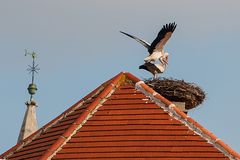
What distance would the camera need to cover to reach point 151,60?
1071 inches

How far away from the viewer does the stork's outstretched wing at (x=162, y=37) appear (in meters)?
26.7

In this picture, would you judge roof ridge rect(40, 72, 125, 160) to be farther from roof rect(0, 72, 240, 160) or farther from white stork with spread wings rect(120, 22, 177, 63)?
white stork with spread wings rect(120, 22, 177, 63)

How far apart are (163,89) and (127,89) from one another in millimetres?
2822

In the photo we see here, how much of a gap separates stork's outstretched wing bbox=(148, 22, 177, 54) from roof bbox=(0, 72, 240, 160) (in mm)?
2023

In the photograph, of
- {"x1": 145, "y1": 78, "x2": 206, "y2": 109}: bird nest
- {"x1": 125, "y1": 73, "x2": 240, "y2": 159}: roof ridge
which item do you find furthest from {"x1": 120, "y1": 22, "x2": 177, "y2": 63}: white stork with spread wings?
{"x1": 125, "y1": 73, "x2": 240, "y2": 159}: roof ridge

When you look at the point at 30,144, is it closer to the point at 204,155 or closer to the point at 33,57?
the point at 204,155

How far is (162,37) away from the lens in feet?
88.1

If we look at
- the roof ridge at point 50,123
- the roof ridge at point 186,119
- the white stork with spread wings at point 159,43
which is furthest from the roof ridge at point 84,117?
the white stork with spread wings at point 159,43

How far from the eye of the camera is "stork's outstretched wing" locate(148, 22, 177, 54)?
87.5ft

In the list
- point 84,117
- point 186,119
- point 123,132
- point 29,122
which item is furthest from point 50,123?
point 29,122

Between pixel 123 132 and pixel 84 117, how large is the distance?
3.64 ft

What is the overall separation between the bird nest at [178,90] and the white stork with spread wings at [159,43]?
73cm

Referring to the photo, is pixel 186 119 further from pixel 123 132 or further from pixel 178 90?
pixel 178 90

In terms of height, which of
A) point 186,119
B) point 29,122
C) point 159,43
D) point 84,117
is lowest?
point 186,119
